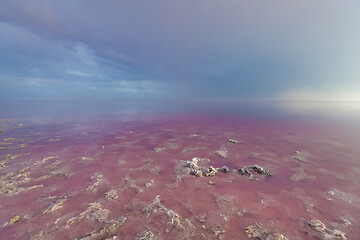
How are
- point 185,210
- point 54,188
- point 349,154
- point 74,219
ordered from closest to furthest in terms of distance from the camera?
point 74,219
point 185,210
point 54,188
point 349,154

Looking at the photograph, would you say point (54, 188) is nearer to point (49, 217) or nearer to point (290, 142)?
point (49, 217)

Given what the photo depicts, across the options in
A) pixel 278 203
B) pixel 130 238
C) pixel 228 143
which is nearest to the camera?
pixel 130 238

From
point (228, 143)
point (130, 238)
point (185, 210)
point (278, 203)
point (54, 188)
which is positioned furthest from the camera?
point (228, 143)

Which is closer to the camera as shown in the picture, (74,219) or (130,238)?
(130,238)

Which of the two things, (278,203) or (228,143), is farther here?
(228,143)

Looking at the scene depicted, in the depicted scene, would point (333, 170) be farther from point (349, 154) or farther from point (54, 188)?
point (54, 188)

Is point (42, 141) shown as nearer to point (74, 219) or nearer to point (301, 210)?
point (74, 219)

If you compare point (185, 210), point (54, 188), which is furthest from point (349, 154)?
point (54, 188)

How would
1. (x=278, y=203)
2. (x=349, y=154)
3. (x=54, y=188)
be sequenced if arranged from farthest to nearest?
1. (x=349, y=154)
2. (x=54, y=188)
3. (x=278, y=203)

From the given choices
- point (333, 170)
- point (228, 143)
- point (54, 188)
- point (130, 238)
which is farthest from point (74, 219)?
point (333, 170)
